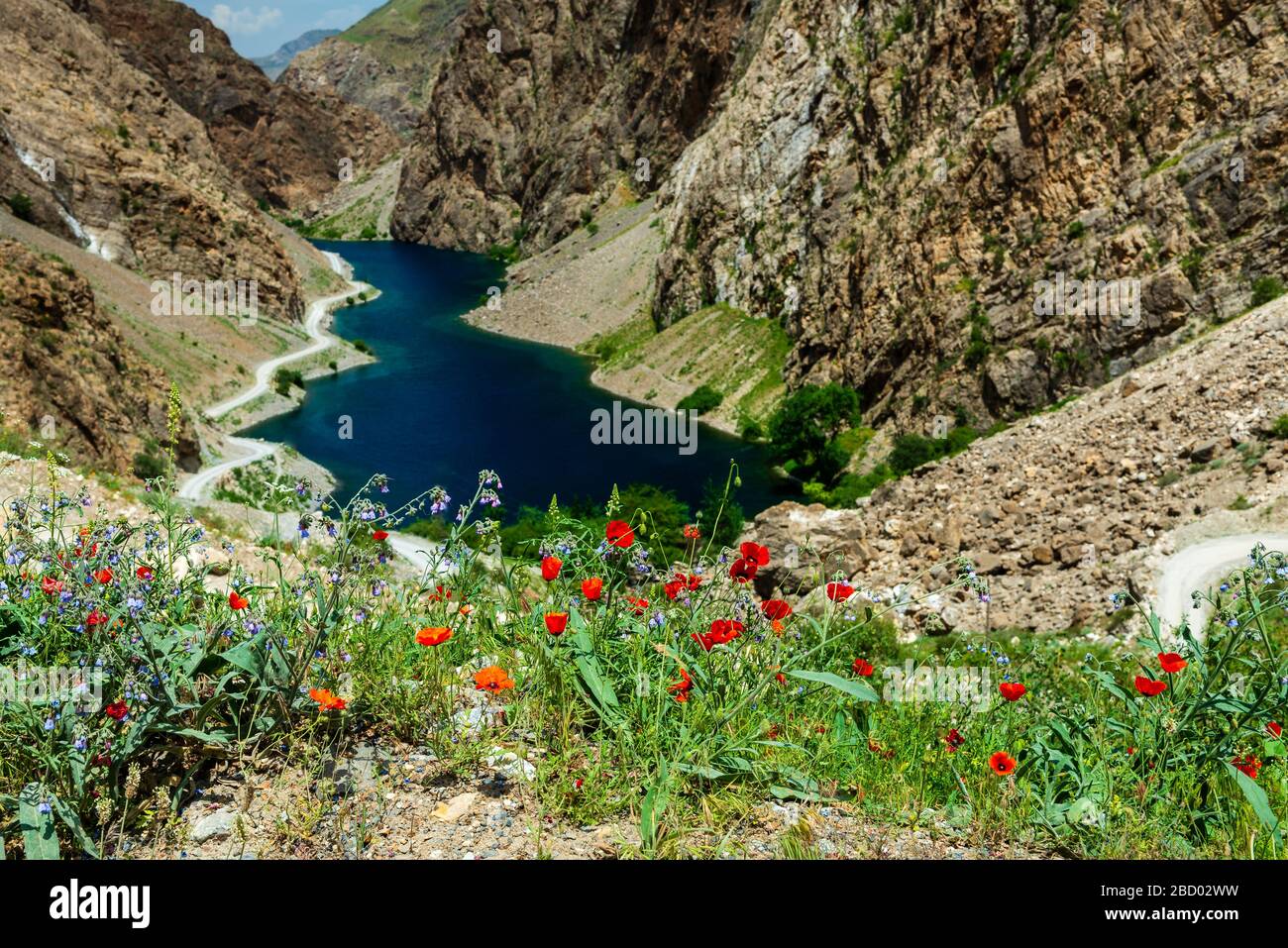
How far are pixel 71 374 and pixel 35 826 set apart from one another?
109 feet

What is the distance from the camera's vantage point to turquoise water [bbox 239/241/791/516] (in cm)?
4834

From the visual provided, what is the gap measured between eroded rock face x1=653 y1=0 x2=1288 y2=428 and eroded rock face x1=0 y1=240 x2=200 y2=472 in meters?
34.5

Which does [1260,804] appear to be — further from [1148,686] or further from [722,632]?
[722,632]

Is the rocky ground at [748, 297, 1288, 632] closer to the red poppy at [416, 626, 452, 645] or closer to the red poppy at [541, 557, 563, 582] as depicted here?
the red poppy at [541, 557, 563, 582]

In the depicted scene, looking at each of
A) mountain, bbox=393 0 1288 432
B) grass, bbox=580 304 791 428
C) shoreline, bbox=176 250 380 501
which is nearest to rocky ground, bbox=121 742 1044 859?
shoreline, bbox=176 250 380 501

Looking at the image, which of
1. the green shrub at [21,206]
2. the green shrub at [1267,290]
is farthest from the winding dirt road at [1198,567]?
the green shrub at [21,206]

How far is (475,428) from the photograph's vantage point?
5906 cm

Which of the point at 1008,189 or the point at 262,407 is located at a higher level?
the point at 1008,189

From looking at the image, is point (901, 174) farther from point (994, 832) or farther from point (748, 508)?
point (994, 832)

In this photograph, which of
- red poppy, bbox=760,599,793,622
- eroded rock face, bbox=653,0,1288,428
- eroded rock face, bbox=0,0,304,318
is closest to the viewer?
red poppy, bbox=760,599,793,622

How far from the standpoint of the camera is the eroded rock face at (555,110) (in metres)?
102

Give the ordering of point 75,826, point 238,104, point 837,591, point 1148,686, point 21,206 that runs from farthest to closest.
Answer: point 238,104, point 21,206, point 837,591, point 1148,686, point 75,826

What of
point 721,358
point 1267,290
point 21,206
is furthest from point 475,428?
point 1267,290

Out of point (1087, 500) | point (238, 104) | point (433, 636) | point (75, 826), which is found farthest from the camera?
point (238, 104)
